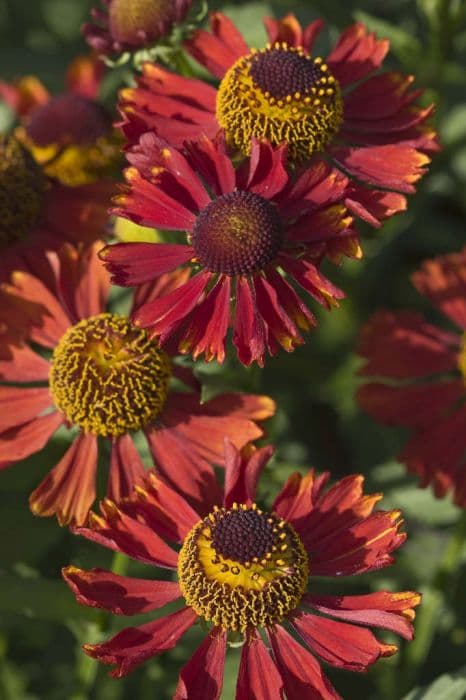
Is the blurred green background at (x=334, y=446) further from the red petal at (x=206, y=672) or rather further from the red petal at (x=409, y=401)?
the red petal at (x=206, y=672)

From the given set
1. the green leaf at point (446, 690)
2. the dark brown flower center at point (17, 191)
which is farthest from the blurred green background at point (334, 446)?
the dark brown flower center at point (17, 191)

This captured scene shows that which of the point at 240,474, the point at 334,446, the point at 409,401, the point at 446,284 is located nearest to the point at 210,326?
the point at 240,474

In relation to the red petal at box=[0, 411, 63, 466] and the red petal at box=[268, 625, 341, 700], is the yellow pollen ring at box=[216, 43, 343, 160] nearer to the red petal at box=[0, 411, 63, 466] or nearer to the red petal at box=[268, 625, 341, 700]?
the red petal at box=[0, 411, 63, 466]

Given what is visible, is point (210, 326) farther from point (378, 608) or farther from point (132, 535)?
point (378, 608)

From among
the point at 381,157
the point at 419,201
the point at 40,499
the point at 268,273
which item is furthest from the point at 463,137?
the point at 40,499

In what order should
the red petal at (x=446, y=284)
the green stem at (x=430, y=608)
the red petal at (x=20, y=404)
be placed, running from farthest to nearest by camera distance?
the red petal at (x=446, y=284) < the green stem at (x=430, y=608) < the red petal at (x=20, y=404)

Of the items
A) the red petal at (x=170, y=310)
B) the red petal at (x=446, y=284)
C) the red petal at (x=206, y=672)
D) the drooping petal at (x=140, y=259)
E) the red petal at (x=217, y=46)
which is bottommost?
the red petal at (x=446, y=284)
